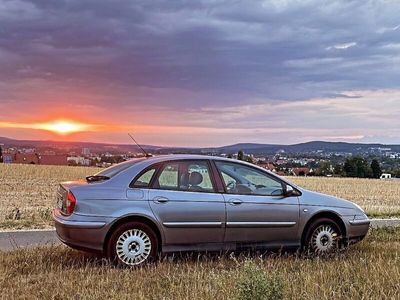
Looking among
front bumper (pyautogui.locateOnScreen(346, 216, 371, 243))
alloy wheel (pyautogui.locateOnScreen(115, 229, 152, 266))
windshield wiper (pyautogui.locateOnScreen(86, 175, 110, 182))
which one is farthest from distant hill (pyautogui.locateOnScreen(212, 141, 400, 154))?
alloy wheel (pyautogui.locateOnScreen(115, 229, 152, 266))

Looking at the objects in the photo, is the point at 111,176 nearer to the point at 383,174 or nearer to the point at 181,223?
the point at 181,223

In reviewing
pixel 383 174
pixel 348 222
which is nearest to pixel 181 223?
pixel 348 222

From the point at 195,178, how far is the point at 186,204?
0.47 meters

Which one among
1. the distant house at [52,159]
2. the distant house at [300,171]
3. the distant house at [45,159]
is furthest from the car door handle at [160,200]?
the distant house at [52,159]

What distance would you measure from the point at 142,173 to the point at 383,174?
61634 mm

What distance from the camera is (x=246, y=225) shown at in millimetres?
7656

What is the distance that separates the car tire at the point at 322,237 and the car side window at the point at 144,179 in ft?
8.47

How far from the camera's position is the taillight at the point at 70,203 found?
7090 mm

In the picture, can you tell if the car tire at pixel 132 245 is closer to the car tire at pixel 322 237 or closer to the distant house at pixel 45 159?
the car tire at pixel 322 237

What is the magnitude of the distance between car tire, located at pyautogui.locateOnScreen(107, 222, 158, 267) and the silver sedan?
0.04 feet

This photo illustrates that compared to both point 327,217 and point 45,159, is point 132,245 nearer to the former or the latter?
point 327,217

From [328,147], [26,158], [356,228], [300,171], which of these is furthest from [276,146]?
[356,228]

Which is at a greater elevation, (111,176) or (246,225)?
(111,176)

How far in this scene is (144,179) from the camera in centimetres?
746
